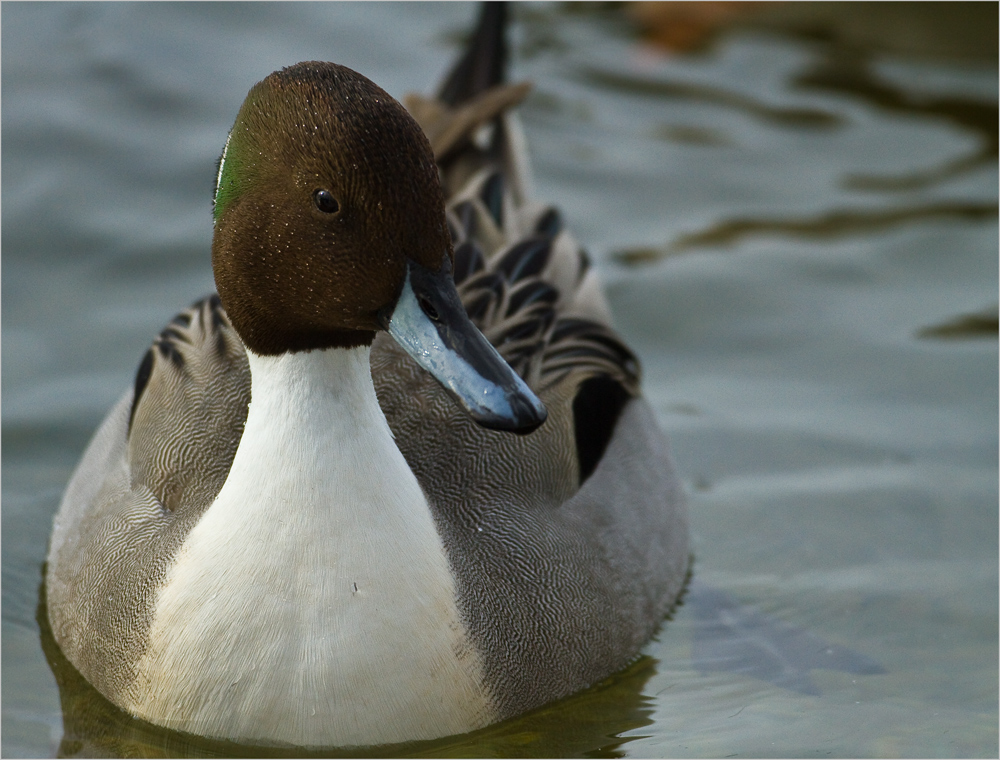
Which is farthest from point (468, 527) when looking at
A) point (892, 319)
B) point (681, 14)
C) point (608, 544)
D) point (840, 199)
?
point (681, 14)

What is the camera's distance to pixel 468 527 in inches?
161

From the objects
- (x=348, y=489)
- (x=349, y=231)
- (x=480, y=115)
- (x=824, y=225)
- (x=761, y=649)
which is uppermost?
(x=349, y=231)

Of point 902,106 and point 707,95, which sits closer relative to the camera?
point 902,106

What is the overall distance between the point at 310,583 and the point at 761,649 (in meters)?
1.80

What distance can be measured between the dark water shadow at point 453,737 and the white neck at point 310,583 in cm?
11

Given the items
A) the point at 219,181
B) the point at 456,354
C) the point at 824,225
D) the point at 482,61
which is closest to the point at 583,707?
the point at 456,354

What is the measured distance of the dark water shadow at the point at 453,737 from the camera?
151 inches

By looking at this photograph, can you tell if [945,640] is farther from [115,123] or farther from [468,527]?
[115,123]

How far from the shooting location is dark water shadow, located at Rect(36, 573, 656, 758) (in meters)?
3.85

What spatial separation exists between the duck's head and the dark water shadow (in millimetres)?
1093

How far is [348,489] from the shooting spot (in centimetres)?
362

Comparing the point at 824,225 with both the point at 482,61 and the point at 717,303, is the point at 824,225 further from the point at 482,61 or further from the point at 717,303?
the point at 482,61

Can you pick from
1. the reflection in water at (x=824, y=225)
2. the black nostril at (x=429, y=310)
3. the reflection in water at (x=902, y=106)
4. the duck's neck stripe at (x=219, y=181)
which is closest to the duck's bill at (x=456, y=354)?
the black nostril at (x=429, y=310)

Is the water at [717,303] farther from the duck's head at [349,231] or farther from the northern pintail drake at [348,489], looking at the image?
the duck's head at [349,231]
